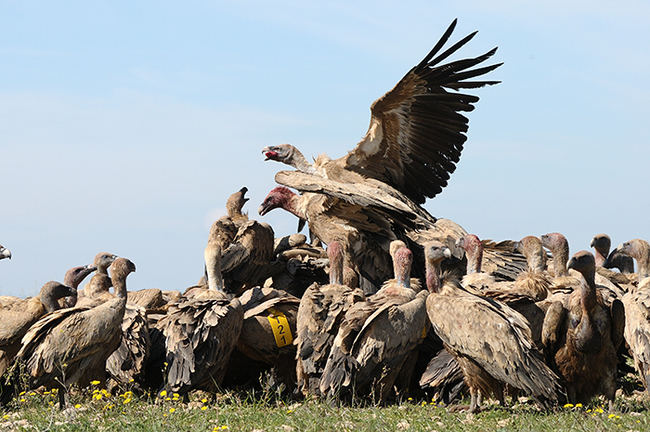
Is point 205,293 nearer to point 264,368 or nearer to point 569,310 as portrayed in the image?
point 264,368

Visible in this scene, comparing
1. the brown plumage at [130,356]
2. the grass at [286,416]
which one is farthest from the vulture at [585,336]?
the brown plumage at [130,356]

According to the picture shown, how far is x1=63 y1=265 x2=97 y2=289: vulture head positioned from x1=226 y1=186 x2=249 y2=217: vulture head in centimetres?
198

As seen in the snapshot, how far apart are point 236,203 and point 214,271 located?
2.54 meters

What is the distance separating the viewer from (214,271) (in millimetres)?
11258

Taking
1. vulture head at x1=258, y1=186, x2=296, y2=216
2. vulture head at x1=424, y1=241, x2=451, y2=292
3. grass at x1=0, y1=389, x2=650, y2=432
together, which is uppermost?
vulture head at x1=258, y1=186, x2=296, y2=216

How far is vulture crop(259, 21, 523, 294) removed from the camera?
473 inches

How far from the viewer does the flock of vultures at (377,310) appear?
8500 millimetres

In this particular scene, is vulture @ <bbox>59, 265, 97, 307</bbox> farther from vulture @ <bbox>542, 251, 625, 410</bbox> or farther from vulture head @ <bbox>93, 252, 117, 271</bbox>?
vulture @ <bbox>542, 251, 625, 410</bbox>

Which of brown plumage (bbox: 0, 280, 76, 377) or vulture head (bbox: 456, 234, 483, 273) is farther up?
vulture head (bbox: 456, 234, 483, 273)

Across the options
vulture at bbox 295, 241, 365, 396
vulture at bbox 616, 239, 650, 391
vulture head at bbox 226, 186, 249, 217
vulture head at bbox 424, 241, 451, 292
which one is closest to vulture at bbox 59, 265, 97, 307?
vulture head at bbox 226, 186, 249, 217

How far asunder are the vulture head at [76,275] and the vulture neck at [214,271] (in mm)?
2407

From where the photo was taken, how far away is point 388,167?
1282 cm

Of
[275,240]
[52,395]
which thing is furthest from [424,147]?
[52,395]

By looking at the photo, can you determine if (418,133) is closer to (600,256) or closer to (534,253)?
(534,253)
